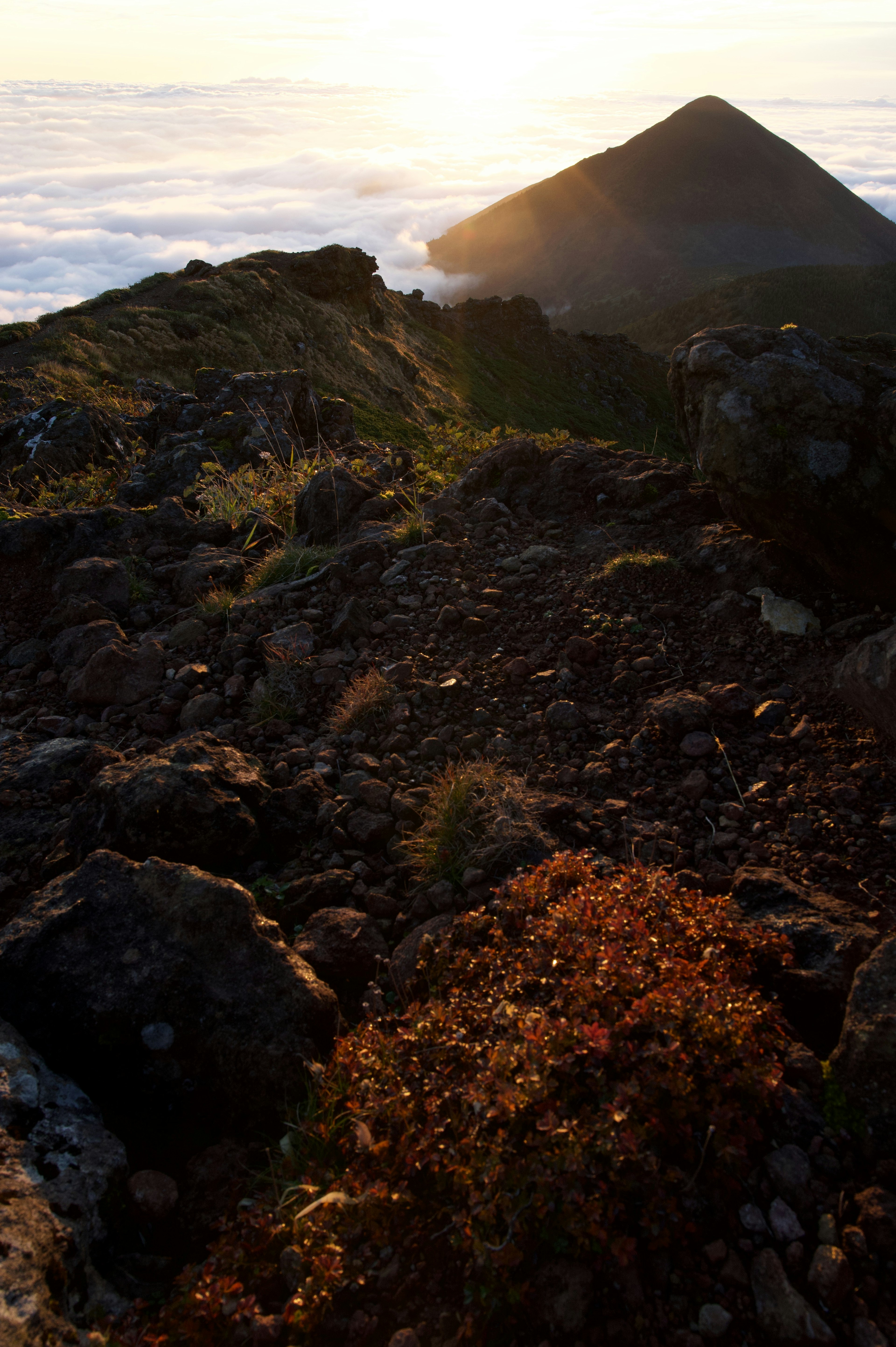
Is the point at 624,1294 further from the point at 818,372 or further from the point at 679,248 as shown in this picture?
the point at 679,248

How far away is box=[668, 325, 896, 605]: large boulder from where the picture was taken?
4.73 metres

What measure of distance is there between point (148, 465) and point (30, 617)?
3.74m

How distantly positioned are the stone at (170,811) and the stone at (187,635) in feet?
7.35

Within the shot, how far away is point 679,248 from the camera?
487 ft

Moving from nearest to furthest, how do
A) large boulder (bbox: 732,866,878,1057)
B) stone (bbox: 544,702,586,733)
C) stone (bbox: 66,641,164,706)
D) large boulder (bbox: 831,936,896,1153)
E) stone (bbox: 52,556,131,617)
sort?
large boulder (bbox: 831,936,896,1153)
large boulder (bbox: 732,866,878,1057)
stone (bbox: 544,702,586,733)
stone (bbox: 66,641,164,706)
stone (bbox: 52,556,131,617)

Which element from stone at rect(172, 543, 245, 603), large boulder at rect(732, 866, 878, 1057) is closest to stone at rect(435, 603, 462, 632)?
stone at rect(172, 543, 245, 603)

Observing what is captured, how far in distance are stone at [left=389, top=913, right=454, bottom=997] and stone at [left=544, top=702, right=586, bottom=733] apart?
61.5 inches

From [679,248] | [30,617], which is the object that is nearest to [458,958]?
[30,617]

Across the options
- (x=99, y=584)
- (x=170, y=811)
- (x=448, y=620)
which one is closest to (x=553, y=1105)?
(x=170, y=811)

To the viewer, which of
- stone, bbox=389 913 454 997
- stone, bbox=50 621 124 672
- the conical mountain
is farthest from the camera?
the conical mountain

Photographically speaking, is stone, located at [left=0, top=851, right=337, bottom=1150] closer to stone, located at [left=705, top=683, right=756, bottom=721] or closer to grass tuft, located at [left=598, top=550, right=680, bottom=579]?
stone, located at [left=705, top=683, right=756, bottom=721]

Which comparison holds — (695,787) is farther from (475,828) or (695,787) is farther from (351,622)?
(351,622)

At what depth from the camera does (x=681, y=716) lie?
4.32 m

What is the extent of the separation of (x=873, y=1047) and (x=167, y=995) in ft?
8.73
